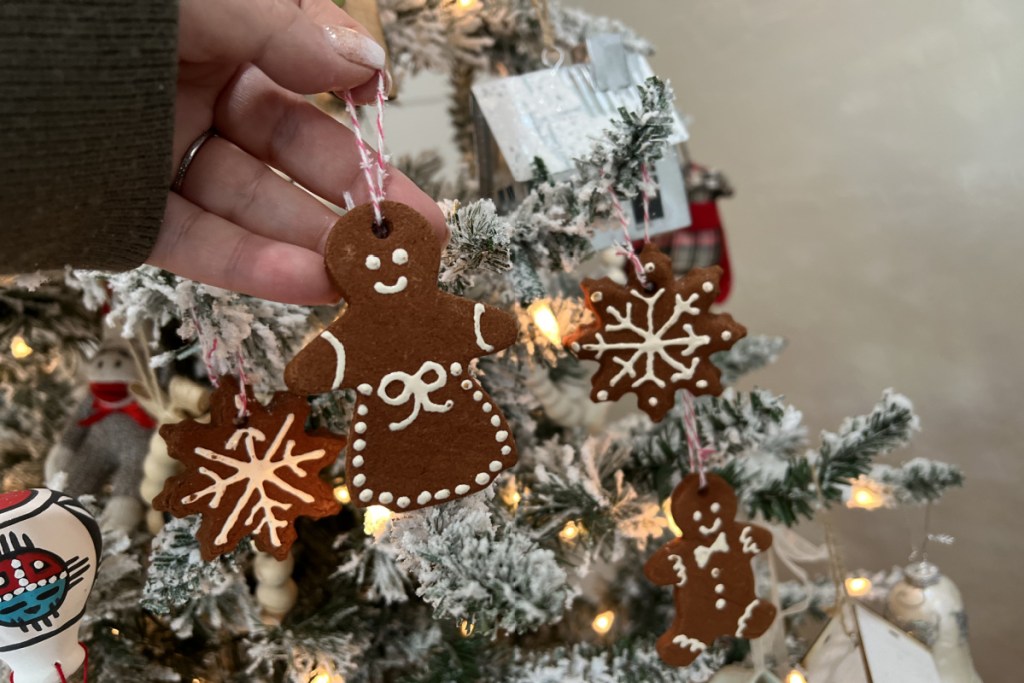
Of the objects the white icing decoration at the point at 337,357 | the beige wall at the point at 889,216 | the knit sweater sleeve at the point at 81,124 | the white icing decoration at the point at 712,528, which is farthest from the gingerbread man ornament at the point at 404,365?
the beige wall at the point at 889,216

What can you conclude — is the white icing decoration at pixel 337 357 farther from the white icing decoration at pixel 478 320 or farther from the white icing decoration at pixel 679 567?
the white icing decoration at pixel 679 567

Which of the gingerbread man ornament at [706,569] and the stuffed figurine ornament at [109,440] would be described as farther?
the stuffed figurine ornament at [109,440]

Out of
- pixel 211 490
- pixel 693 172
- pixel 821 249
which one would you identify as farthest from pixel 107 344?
pixel 821 249

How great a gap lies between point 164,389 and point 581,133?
0.45 metres

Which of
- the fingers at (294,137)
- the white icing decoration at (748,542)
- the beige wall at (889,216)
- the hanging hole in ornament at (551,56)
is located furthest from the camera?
the beige wall at (889,216)

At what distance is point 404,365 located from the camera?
0.42m

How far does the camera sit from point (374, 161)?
17.5 inches

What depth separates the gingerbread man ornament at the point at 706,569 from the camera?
56 centimetres

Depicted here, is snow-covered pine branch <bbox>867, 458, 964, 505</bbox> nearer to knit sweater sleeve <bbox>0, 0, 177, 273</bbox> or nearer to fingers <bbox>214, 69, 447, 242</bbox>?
fingers <bbox>214, 69, 447, 242</bbox>

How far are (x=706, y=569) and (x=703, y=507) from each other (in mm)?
48

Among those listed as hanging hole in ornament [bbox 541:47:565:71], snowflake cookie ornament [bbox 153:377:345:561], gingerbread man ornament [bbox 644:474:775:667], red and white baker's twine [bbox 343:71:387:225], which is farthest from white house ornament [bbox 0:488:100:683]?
hanging hole in ornament [bbox 541:47:565:71]

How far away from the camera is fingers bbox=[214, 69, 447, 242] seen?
0.47 metres

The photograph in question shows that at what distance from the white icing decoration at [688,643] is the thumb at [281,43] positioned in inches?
18.4

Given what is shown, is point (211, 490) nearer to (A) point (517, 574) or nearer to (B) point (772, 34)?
(A) point (517, 574)
